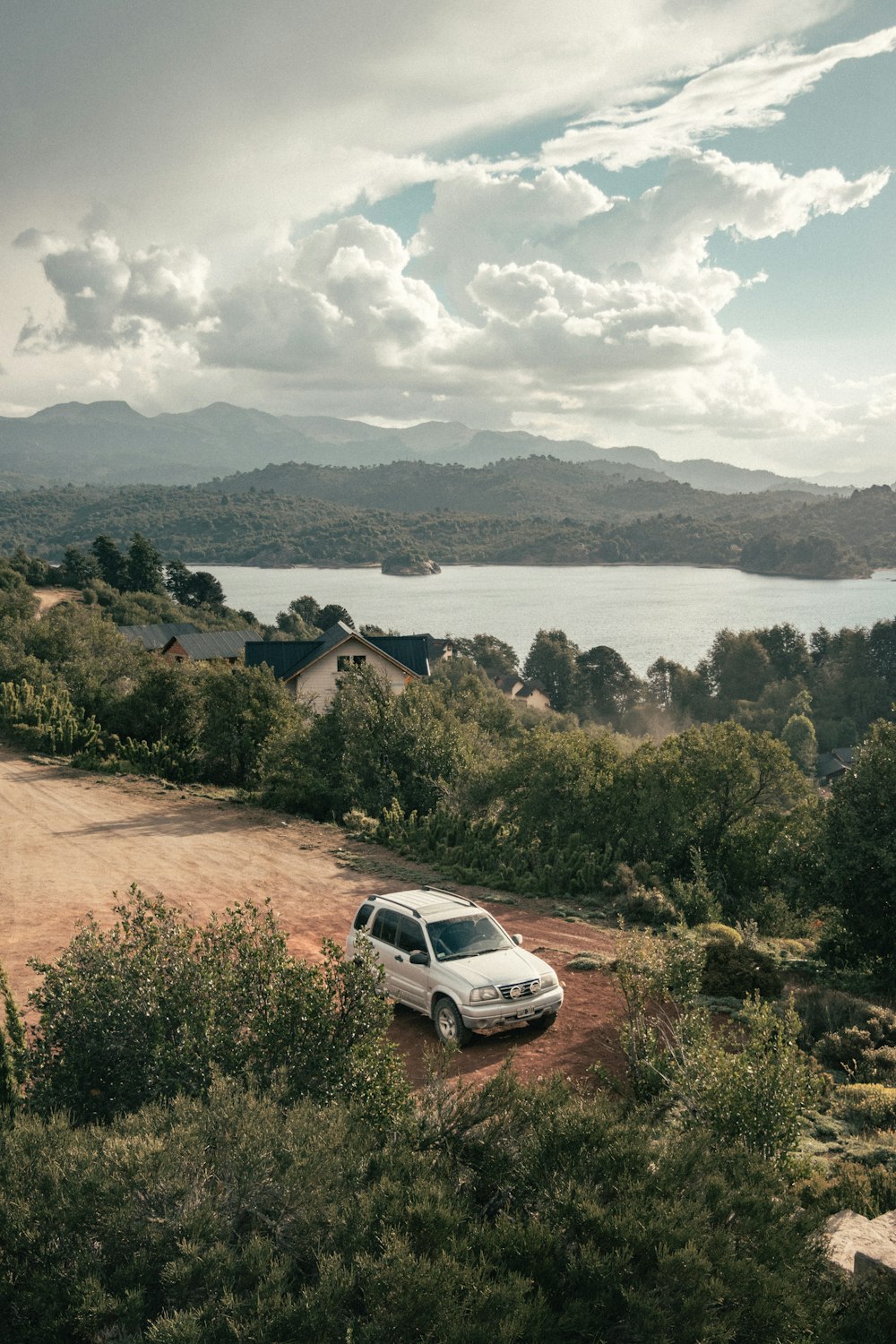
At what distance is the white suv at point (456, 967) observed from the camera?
1146cm

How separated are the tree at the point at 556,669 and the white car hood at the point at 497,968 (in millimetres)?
100540

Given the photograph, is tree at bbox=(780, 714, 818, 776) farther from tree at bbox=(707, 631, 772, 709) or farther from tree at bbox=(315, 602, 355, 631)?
tree at bbox=(315, 602, 355, 631)

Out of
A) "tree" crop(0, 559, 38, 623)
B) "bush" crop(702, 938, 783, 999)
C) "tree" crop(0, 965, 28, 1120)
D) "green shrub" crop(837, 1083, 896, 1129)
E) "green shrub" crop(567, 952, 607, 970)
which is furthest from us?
"tree" crop(0, 559, 38, 623)

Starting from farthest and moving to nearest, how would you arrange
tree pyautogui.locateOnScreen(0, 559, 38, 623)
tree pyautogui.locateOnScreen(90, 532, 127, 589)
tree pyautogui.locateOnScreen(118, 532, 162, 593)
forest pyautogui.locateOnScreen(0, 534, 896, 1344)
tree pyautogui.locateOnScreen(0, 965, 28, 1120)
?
1. tree pyautogui.locateOnScreen(118, 532, 162, 593)
2. tree pyautogui.locateOnScreen(90, 532, 127, 589)
3. tree pyautogui.locateOnScreen(0, 559, 38, 623)
4. tree pyautogui.locateOnScreen(0, 965, 28, 1120)
5. forest pyautogui.locateOnScreen(0, 534, 896, 1344)

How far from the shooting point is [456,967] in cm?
1188

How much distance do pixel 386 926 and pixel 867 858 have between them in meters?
9.34

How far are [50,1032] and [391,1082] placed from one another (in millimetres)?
2977

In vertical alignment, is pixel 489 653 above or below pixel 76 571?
below

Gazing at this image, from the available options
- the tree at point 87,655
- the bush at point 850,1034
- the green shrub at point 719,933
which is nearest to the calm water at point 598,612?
the tree at point 87,655

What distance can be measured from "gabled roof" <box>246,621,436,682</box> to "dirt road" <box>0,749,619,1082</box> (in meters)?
20.9

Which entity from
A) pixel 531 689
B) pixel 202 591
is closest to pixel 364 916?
pixel 531 689

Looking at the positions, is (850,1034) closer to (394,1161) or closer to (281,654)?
(394,1161)

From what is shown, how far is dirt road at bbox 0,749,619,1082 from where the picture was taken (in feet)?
40.2

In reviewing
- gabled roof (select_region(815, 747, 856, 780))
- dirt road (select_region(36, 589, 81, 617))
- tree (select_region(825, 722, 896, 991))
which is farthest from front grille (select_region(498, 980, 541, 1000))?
gabled roof (select_region(815, 747, 856, 780))
